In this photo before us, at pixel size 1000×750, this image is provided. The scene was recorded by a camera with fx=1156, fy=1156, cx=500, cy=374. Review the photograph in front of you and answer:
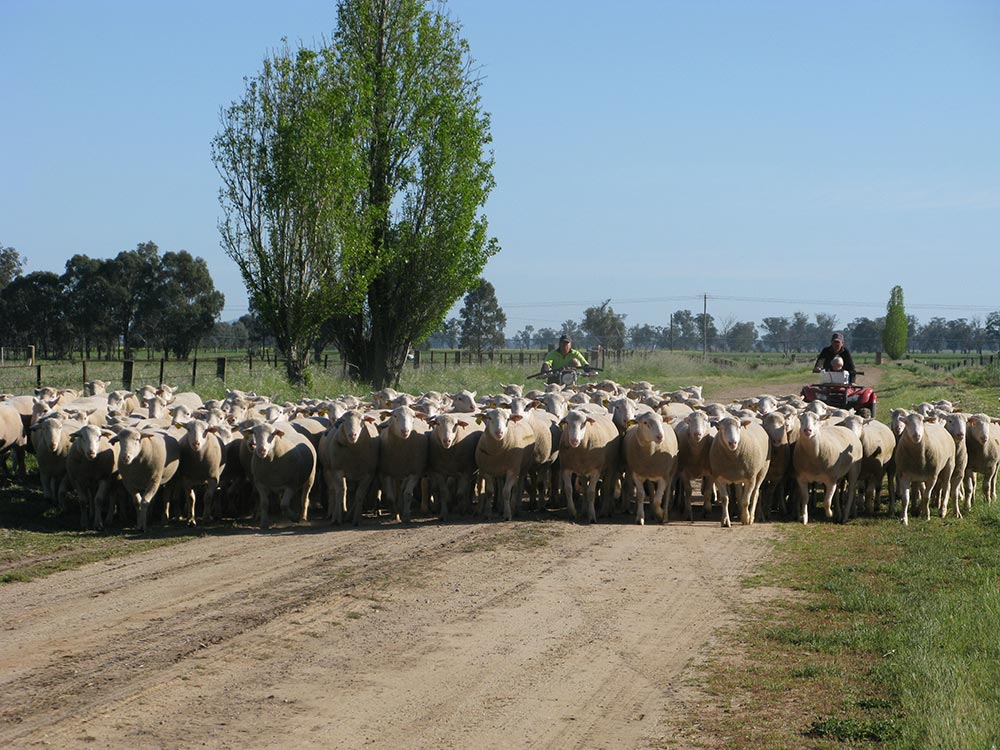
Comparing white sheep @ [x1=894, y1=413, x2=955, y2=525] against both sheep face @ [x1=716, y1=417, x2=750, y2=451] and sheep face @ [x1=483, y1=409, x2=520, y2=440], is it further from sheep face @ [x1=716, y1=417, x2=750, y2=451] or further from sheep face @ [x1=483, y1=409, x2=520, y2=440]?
sheep face @ [x1=483, y1=409, x2=520, y2=440]

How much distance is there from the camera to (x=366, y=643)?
853cm

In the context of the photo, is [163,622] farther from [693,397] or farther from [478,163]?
[478,163]

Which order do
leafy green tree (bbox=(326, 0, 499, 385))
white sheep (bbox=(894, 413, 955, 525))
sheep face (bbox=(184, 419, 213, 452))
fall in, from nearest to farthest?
sheep face (bbox=(184, 419, 213, 452)), white sheep (bbox=(894, 413, 955, 525)), leafy green tree (bbox=(326, 0, 499, 385))

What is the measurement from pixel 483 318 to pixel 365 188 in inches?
2640

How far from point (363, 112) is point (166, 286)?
1846 inches

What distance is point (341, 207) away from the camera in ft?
105

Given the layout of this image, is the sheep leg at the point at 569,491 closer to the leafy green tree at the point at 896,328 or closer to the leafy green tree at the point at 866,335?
the leafy green tree at the point at 896,328

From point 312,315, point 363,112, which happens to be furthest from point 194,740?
point 363,112

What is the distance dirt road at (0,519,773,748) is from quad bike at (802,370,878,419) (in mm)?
7758

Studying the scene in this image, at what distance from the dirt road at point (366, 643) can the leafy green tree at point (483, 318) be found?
3399 inches

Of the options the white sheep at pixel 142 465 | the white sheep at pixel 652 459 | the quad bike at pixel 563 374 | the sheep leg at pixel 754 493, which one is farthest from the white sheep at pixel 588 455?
the quad bike at pixel 563 374

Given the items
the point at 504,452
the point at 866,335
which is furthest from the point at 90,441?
the point at 866,335

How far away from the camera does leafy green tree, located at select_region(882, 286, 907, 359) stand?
351ft

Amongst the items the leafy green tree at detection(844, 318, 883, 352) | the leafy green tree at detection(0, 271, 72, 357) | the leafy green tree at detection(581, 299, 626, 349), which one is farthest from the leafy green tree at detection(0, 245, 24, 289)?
the leafy green tree at detection(844, 318, 883, 352)
